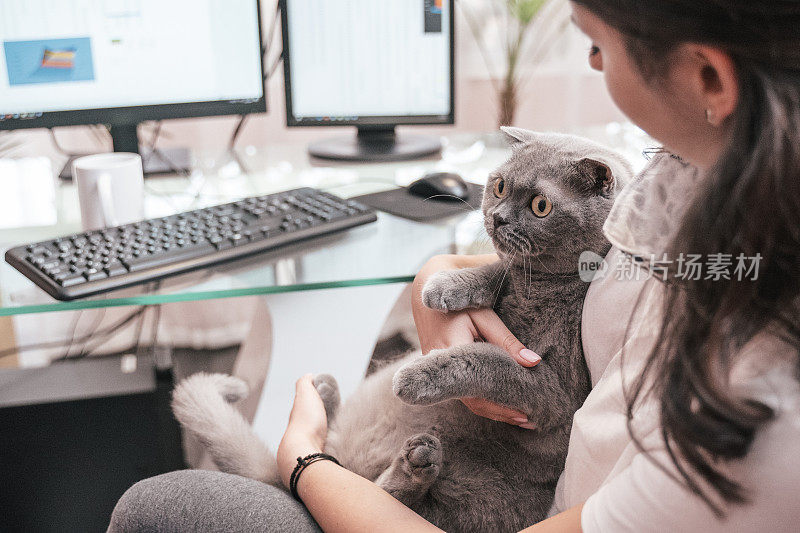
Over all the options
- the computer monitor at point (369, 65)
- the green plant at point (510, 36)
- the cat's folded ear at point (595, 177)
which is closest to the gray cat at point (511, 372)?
the cat's folded ear at point (595, 177)

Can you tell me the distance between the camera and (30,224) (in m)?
1.14

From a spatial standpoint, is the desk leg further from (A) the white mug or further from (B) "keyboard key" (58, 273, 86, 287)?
(B) "keyboard key" (58, 273, 86, 287)

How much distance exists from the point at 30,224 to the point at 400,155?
73 cm

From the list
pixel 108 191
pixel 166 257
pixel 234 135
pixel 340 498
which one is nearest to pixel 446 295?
pixel 340 498

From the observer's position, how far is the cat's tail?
0.95 meters

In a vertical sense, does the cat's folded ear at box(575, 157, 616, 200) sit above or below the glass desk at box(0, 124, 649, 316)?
above

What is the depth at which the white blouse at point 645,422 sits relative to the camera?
0.43 metres

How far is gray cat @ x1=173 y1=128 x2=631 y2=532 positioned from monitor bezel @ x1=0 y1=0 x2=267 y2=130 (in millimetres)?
701

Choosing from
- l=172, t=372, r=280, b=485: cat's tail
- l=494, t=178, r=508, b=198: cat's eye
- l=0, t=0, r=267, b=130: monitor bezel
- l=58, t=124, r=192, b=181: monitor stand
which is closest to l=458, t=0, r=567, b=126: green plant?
l=0, t=0, r=267, b=130: monitor bezel

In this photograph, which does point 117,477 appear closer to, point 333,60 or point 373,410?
point 373,410

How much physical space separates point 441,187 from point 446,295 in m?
0.40

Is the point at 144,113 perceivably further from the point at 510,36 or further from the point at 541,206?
the point at 510,36

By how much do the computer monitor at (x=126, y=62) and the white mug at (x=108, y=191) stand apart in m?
0.23

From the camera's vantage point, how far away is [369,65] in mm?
→ 1457
